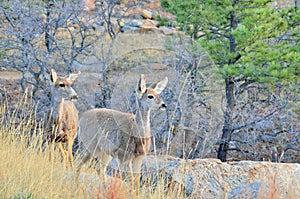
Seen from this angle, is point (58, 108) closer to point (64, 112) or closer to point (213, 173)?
point (64, 112)

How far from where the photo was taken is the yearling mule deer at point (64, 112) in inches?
335

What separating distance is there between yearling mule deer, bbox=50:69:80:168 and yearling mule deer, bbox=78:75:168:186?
80cm

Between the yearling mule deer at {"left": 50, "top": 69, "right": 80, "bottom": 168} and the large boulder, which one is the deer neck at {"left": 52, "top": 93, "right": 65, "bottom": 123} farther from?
the large boulder

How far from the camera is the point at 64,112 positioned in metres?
8.91

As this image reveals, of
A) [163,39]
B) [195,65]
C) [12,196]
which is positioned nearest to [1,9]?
[163,39]

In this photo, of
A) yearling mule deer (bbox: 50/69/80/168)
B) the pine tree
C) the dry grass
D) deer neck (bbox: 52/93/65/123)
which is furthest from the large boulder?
the pine tree

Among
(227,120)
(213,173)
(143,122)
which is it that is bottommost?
(213,173)

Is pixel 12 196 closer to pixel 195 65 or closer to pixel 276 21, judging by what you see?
pixel 195 65

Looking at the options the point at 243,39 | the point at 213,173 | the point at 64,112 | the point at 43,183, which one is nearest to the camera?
the point at 43,183

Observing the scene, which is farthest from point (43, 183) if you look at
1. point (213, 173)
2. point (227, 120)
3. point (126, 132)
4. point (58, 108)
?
point (227, 120)

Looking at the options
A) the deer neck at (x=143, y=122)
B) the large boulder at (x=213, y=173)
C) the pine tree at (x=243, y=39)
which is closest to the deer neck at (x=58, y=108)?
→ the large boulder at (x=213, y=173)

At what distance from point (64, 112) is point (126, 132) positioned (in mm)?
1944

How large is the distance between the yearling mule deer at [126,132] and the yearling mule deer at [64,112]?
2.63 feet

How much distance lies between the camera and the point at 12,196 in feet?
17.4
